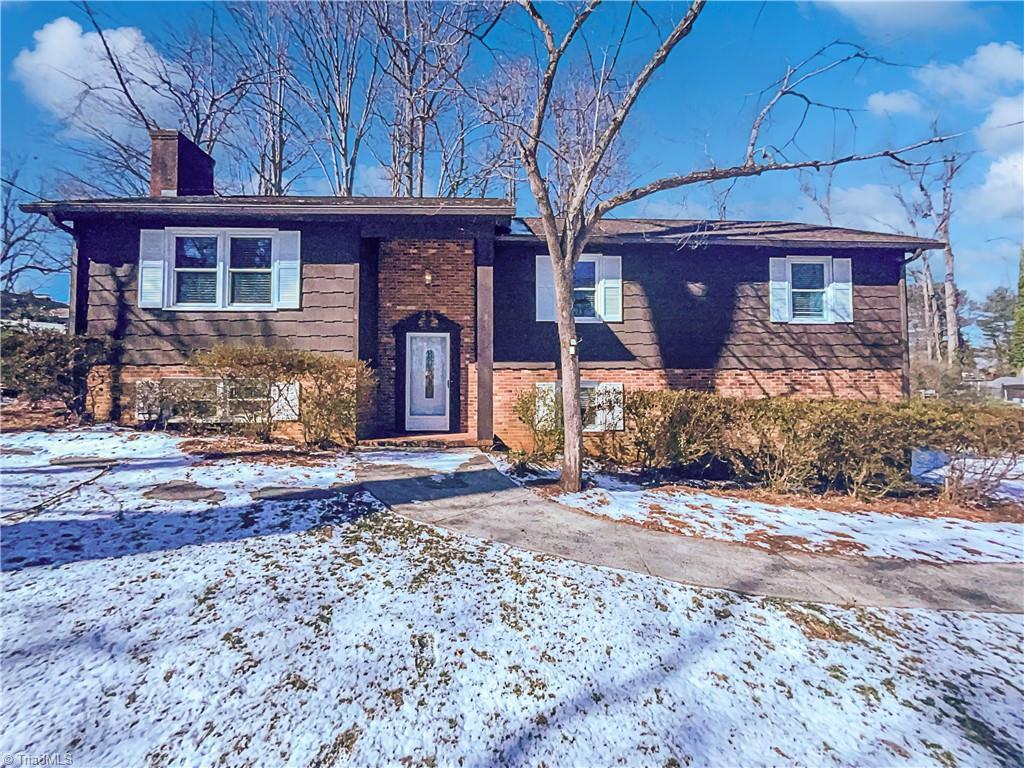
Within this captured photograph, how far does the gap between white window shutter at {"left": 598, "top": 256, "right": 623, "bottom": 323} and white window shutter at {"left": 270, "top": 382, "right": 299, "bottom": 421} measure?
5684mm

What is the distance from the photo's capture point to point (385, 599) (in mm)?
2854

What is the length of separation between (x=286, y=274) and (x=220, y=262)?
1.21 metres

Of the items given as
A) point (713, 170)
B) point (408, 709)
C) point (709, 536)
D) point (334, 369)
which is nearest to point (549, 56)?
point (713, 170)

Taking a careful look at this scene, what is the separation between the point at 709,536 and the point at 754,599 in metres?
1.13

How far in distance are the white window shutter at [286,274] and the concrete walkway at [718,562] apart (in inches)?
194

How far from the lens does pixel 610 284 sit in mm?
9117

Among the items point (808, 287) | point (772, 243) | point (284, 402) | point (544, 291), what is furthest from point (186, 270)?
point (808, 287)

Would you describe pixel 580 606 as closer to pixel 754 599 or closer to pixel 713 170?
pixel 754 599

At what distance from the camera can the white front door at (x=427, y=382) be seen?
29.8 feet

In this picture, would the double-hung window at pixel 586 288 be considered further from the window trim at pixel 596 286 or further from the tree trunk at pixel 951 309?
the tree trunk at pixel 951 309

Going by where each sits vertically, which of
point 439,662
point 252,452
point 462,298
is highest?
point 462,298

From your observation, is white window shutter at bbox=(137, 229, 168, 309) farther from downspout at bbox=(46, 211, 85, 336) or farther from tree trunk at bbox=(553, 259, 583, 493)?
tree trunk at bbox=(553, 259, 583, 493)

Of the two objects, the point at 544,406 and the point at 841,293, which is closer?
the point at 544,406

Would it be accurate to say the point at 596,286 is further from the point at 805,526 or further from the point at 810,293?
the point at 805,526
